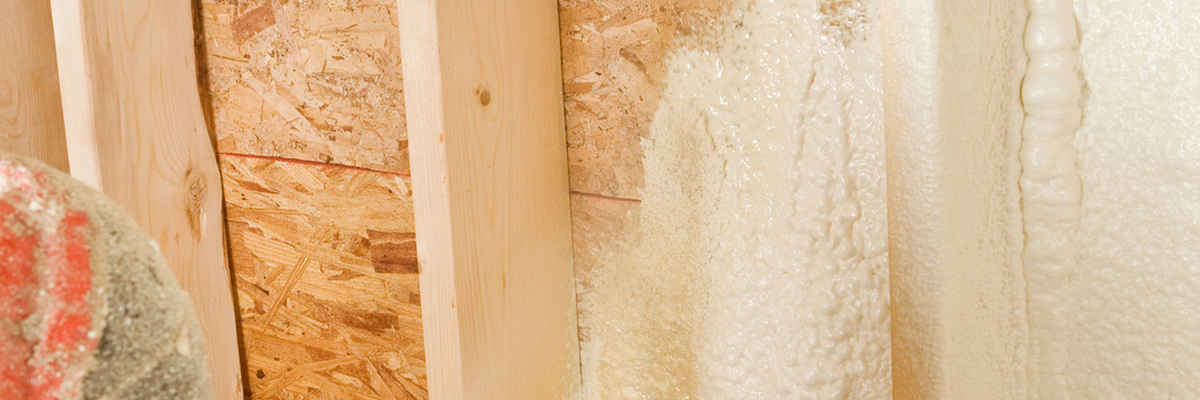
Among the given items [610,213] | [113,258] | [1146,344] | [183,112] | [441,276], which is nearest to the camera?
[113,258]

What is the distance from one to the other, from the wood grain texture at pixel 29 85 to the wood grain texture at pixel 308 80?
0.61ft

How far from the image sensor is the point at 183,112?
1088 millimetres

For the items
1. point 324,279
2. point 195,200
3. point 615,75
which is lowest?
point 324,279

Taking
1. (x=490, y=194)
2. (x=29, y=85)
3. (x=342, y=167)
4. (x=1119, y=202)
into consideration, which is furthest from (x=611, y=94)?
(x=29, y=85)

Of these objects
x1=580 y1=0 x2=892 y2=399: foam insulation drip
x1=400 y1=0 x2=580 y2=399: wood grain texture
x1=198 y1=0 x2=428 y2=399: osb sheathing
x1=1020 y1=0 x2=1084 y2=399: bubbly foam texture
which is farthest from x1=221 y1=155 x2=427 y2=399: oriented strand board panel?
x1=1020 y1=0 x2=1084 y2=399: bubbly foam texture

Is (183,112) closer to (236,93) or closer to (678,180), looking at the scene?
(236,93)

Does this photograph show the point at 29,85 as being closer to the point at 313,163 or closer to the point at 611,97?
the point at 313,163

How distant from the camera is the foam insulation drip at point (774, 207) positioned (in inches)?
32.8

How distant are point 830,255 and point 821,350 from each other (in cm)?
8

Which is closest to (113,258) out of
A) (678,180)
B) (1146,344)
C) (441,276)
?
(441,276)

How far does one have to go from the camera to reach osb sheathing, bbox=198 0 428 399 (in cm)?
106

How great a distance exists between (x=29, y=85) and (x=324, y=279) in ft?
1.33

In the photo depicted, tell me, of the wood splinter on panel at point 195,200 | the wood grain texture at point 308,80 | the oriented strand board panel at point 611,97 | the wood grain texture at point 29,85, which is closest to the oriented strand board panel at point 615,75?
the oriented strand board panel at point 611,97

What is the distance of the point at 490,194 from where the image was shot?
897mm
